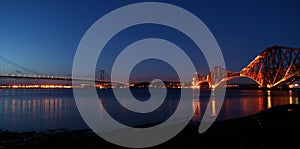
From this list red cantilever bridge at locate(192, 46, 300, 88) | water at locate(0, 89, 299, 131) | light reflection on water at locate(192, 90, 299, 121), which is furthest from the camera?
red cantilever bridge at locate(192, 46, 300, 88)

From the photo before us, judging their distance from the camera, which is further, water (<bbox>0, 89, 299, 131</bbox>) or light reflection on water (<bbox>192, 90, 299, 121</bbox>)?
light reflection on water (<bbox>192, 90, 299, 121</bbox>)

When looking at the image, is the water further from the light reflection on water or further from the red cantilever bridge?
the red cantilever bridge

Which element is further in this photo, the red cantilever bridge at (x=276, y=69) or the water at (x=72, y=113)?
the red cantilever bridge at (x=276, y=69)

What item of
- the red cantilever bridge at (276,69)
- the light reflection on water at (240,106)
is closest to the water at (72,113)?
the light reflection on water at (240,106)

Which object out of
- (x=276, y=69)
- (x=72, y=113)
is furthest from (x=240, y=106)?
(x=276, y=69)

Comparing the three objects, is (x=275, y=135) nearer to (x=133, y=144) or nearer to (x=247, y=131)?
(x=247, y=131)

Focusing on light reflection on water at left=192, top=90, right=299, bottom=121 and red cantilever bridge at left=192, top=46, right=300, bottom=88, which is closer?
light reflection on water at left=192, top=90, right=299, bottom=121

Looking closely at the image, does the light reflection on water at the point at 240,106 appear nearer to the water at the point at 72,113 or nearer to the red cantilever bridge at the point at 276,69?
the water at the point at 72,113

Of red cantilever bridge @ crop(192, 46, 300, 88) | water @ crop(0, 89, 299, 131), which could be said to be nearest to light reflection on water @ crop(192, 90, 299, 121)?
water @ crop(0, 89, 299, 131)

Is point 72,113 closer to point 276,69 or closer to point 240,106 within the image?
point 240,106

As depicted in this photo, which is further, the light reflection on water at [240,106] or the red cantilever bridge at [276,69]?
the red cantilever bridge at [276,69]

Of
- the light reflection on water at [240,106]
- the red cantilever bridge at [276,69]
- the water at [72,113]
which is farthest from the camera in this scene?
the red cantilever bridge at [276,69]

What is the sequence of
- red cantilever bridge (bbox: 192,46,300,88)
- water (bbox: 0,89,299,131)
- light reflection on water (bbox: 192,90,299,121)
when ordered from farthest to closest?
red cantilever bridge (bbox: 192,46,300,88) < light reflection on water (bbox: 192,90,299,121) < water (bbox: 0,89,299,131)

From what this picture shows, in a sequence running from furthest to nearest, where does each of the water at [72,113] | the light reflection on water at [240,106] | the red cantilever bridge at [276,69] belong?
1. the red cantilever bridge at [276,69]
2. the light reflection on water at [240,106]
3. the water at [72,113]
